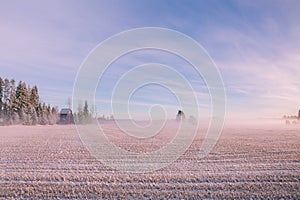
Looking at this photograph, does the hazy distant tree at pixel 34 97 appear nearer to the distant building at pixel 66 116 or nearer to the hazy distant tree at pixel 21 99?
the hazy distant tree at pixel 21 99

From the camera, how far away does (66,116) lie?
8962 cm

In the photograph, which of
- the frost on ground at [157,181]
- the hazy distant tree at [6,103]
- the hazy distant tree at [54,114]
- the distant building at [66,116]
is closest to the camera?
the frost on ground at [157,181]

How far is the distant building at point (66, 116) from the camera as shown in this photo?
87438mm

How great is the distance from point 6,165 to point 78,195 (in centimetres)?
698

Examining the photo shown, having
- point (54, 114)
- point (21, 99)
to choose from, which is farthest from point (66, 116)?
point (21, 99)

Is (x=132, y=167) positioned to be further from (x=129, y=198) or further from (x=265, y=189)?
(x=265, y=189)

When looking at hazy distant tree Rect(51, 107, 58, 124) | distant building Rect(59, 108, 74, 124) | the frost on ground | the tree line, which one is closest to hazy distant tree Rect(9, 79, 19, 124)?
the tree line

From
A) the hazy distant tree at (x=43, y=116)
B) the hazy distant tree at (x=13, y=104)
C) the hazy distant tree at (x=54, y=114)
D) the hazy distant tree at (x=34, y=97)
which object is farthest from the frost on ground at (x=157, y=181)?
the hazy distant tree at (x=54, y=114)

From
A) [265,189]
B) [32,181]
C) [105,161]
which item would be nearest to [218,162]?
[265,189]

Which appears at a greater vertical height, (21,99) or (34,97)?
(34,97)

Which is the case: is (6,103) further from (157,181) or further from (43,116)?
(157,181)

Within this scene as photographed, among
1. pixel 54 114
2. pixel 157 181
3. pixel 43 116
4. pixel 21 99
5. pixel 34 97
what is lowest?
pixel 157 181

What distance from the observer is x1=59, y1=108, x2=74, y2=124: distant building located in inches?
3442

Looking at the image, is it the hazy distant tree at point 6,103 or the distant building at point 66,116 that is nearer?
the hazy distant tree at point 6,103
